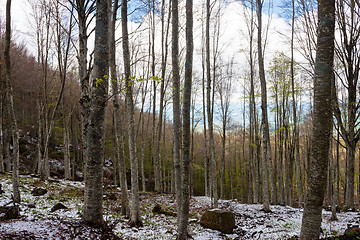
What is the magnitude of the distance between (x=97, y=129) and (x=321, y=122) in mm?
4150

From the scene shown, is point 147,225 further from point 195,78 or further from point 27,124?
point 27,124

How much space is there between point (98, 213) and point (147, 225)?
3.12 m

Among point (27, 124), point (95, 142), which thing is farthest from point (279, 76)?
point (27, 124)

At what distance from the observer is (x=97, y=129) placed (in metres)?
4.21

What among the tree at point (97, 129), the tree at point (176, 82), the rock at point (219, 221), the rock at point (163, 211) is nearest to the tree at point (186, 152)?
the tree at point (176, 82)

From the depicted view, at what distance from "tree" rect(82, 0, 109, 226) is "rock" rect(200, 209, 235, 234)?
450cm

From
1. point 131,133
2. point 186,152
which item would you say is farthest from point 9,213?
point 186,152

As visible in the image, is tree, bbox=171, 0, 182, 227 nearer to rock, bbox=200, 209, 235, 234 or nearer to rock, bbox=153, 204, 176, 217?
rock, bbox=200, 209, 235, 234

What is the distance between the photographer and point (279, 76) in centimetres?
1580

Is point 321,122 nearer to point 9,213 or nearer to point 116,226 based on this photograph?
point 116,226

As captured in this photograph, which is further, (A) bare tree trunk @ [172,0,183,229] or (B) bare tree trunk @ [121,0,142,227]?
(B) bare tree trunk @ [121,0,142,227]

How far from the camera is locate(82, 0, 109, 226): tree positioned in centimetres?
407

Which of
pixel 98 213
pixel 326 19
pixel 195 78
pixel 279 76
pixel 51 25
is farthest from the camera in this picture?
pixel 195 78

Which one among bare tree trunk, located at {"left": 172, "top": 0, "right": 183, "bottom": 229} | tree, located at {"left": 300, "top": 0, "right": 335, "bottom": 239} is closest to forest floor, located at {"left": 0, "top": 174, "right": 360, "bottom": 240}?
bare tree trunk, located at {"left": 172, "top": 0, "right": 183, "bottom": 229}
